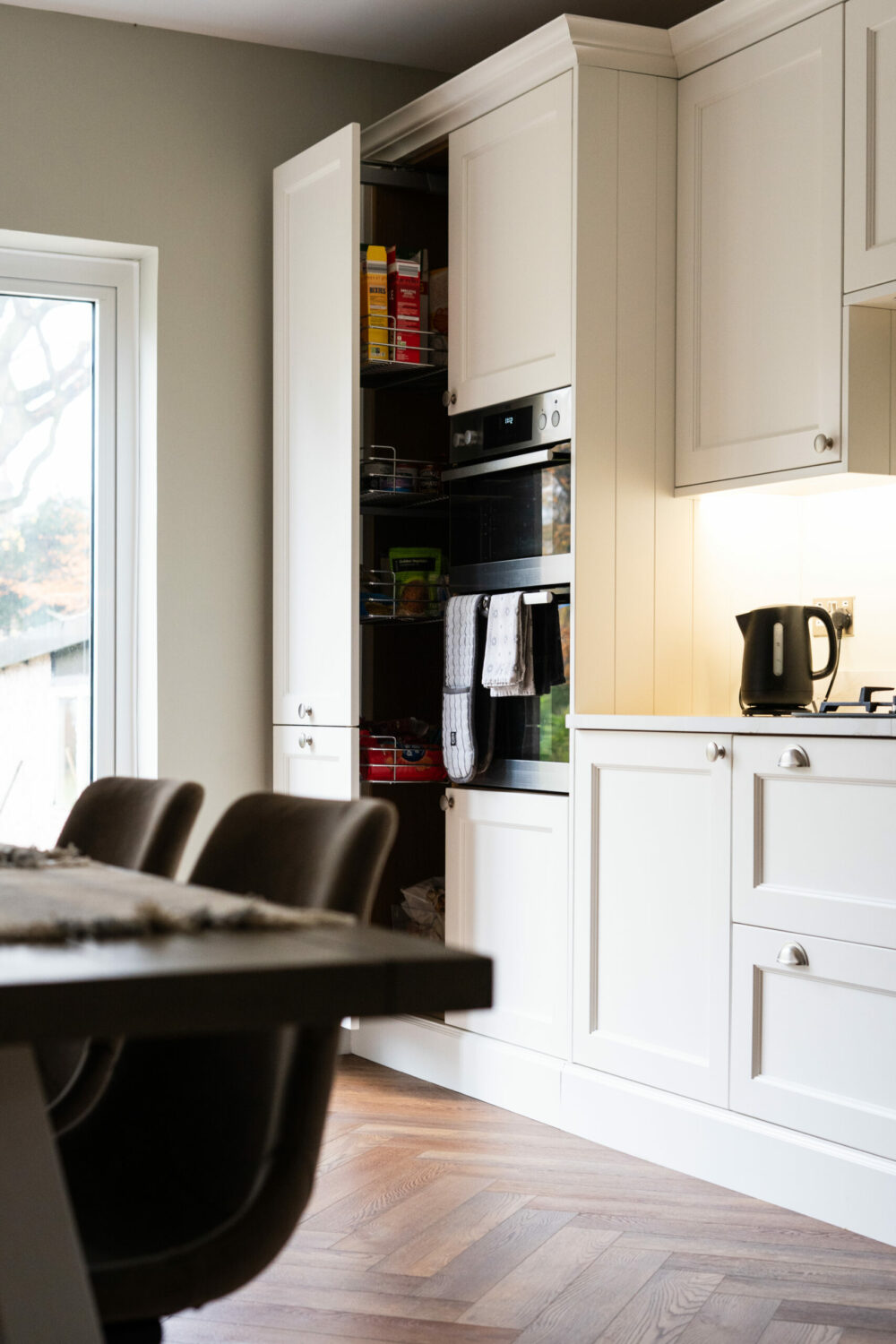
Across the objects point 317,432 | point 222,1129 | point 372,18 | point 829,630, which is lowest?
point 222,1129

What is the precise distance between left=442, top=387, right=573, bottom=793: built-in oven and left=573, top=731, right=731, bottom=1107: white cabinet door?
0.59ft

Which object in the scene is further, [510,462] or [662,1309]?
[510,462]

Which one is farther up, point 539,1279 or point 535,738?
point 535,738

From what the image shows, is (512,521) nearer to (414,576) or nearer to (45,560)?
(414,576)

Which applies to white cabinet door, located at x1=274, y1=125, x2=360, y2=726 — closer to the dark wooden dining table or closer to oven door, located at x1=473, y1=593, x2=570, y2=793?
oven door, located at x1=473, y1=593, x2=570, y2=793

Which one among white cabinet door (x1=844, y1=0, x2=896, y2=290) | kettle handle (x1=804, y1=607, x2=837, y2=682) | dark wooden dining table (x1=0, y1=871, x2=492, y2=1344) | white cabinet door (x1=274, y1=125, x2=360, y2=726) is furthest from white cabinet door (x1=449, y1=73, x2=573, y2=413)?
dark wooden dining table (x1=0, y1=871, x2=492, y2=1344)

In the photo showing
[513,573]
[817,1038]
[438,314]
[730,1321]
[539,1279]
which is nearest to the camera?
[730,1321]

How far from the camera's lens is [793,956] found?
262 centimetres

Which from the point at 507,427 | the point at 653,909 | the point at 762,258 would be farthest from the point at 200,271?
the point at 653,909

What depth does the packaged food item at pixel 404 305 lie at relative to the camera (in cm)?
373

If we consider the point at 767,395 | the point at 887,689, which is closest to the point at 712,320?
the point at 767,395

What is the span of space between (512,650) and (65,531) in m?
1.42

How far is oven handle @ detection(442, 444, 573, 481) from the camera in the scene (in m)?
3.24

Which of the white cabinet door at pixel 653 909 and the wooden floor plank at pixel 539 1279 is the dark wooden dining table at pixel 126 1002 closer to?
the wooden floor plank at pixel 539 1279
